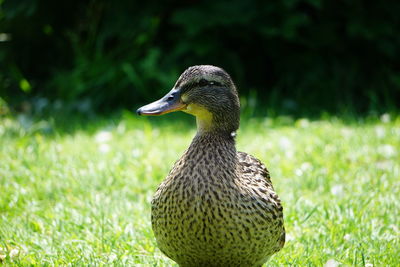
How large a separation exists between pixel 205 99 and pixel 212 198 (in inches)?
19.7

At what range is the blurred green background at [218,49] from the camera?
5855mm

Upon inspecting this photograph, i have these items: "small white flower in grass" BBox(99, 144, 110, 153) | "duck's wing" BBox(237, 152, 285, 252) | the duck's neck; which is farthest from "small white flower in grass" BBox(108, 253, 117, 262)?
"small white flower in grass" BBox(99, 144, 110, 153)

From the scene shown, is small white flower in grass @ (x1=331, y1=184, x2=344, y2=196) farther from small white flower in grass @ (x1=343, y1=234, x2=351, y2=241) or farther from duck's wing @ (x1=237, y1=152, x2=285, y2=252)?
duck's wing @ (x1=237, y1=152, x2=285, y2=252)

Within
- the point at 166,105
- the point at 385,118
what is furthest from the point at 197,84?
the point at 385,118

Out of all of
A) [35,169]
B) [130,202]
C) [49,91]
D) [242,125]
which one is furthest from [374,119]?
[49,91]

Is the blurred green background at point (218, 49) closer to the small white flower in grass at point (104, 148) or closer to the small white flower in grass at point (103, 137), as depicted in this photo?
the small white flower in grass at point (103, 137)

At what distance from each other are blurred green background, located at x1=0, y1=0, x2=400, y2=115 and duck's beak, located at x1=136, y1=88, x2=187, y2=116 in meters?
3.24

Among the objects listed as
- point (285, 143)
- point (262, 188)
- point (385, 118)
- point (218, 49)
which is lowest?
point (262, 188)

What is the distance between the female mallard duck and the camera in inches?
93.2

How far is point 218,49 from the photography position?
613 centimetres

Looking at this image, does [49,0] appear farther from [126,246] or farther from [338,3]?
[126,246]

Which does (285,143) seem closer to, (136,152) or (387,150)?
(387,150)

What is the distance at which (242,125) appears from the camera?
17.3 feet

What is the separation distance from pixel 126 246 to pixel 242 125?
2619 mm
